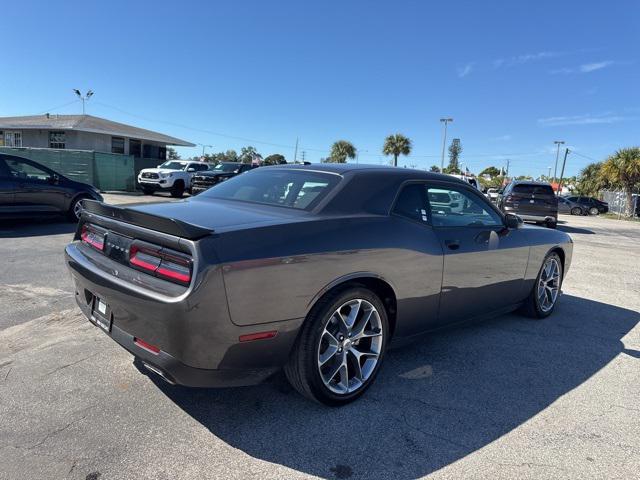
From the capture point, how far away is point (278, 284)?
2502 mm

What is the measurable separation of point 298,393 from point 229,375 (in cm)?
77

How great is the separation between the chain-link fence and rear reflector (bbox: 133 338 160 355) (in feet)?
125

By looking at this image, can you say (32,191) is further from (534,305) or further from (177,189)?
(177,189)

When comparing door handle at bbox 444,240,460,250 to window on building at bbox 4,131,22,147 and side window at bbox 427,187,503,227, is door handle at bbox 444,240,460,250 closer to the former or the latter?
side window at bbox 427,187,503,227

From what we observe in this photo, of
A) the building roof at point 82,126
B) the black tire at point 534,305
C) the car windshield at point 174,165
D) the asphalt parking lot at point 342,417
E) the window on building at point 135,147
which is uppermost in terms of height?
the building roof at point 82,126

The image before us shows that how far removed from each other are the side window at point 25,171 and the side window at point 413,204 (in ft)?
29.2

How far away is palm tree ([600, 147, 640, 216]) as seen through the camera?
3246 cm

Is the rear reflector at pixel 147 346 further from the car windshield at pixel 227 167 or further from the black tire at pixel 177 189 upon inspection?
the car windshield at pixel 227 167

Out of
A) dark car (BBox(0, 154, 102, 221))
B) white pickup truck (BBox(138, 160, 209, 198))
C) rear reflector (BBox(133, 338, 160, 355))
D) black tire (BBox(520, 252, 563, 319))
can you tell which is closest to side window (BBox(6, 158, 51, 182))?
dark car (BBox(0, 154, 102, 221))

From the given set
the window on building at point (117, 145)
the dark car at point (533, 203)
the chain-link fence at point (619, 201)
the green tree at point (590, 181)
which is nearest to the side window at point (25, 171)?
the dark car at point (533, 203)

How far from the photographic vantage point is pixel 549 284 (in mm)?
5172

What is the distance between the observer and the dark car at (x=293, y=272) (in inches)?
93.4

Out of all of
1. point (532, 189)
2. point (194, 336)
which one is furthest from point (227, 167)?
point (194, 336)

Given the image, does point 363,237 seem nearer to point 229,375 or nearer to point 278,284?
point 278,284
